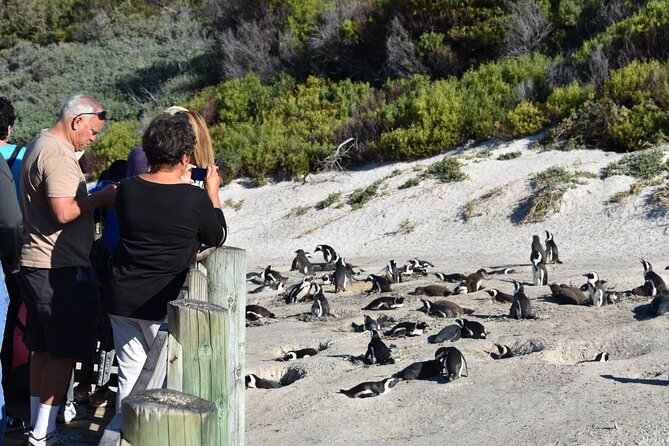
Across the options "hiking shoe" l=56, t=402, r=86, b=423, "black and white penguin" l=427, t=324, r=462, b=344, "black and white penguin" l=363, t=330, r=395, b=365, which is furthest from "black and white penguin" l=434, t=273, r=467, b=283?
"hiking shoe" l=56, t=402, r=86, b=423

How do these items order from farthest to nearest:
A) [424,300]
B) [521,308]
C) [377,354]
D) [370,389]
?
[424,300]
[521,308]
[377,354]
[370,389]

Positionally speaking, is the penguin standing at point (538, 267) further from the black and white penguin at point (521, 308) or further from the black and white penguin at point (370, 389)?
the black and white penguin at point (370, 389)

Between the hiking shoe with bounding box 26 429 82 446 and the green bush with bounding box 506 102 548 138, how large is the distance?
13070 mm

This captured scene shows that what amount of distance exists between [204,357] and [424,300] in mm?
7245

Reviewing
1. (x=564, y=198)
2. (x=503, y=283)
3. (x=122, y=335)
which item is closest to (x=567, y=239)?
(x=564, y=198)

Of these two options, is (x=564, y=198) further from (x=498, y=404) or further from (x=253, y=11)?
(x=253, y=11)

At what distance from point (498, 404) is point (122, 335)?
10.5 ft

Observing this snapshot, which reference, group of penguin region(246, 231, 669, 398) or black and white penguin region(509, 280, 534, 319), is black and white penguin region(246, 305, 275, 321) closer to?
group of penguin region(246, 231, 669, 398)

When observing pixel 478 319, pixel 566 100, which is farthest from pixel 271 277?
pixel 566 100

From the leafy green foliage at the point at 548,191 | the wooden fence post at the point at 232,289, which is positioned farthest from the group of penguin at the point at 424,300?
the wooden fence post at the point at 232,289

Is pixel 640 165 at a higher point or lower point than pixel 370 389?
higher

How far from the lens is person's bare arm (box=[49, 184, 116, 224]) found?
4.73 meters

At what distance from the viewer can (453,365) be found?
7430 mm

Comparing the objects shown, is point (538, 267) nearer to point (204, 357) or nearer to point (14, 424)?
point (14, 424)
